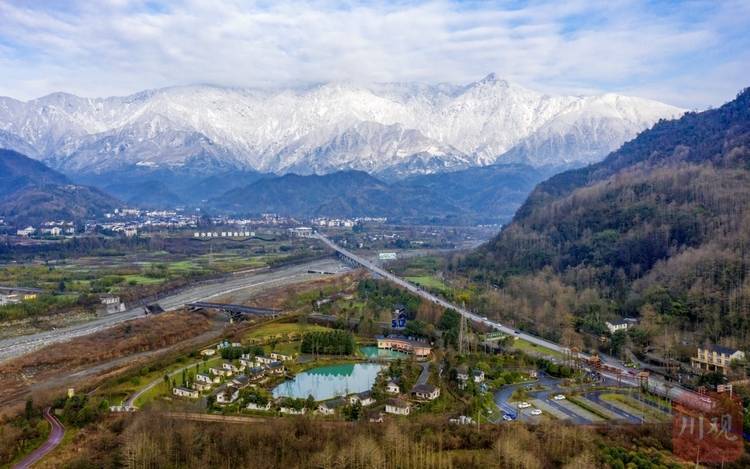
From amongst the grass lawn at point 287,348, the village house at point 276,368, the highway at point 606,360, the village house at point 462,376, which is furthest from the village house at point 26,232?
the village house at point 462,376

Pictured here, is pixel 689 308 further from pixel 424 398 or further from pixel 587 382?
pixel 424 398

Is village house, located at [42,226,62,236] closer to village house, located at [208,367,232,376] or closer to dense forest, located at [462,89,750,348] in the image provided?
dense forest, located at [462,89,750,348]

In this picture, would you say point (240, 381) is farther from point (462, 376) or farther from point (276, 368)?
point (462, 376)

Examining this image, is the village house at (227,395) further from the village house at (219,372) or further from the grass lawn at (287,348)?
the grass lawn at (287,348)

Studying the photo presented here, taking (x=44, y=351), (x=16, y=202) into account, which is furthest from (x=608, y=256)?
(x=16, y=202)

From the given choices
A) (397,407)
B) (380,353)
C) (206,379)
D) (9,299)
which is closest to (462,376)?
(397,407)

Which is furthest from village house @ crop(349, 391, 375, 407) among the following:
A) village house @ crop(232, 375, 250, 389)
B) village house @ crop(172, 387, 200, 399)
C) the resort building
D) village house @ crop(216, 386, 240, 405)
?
the resort building
